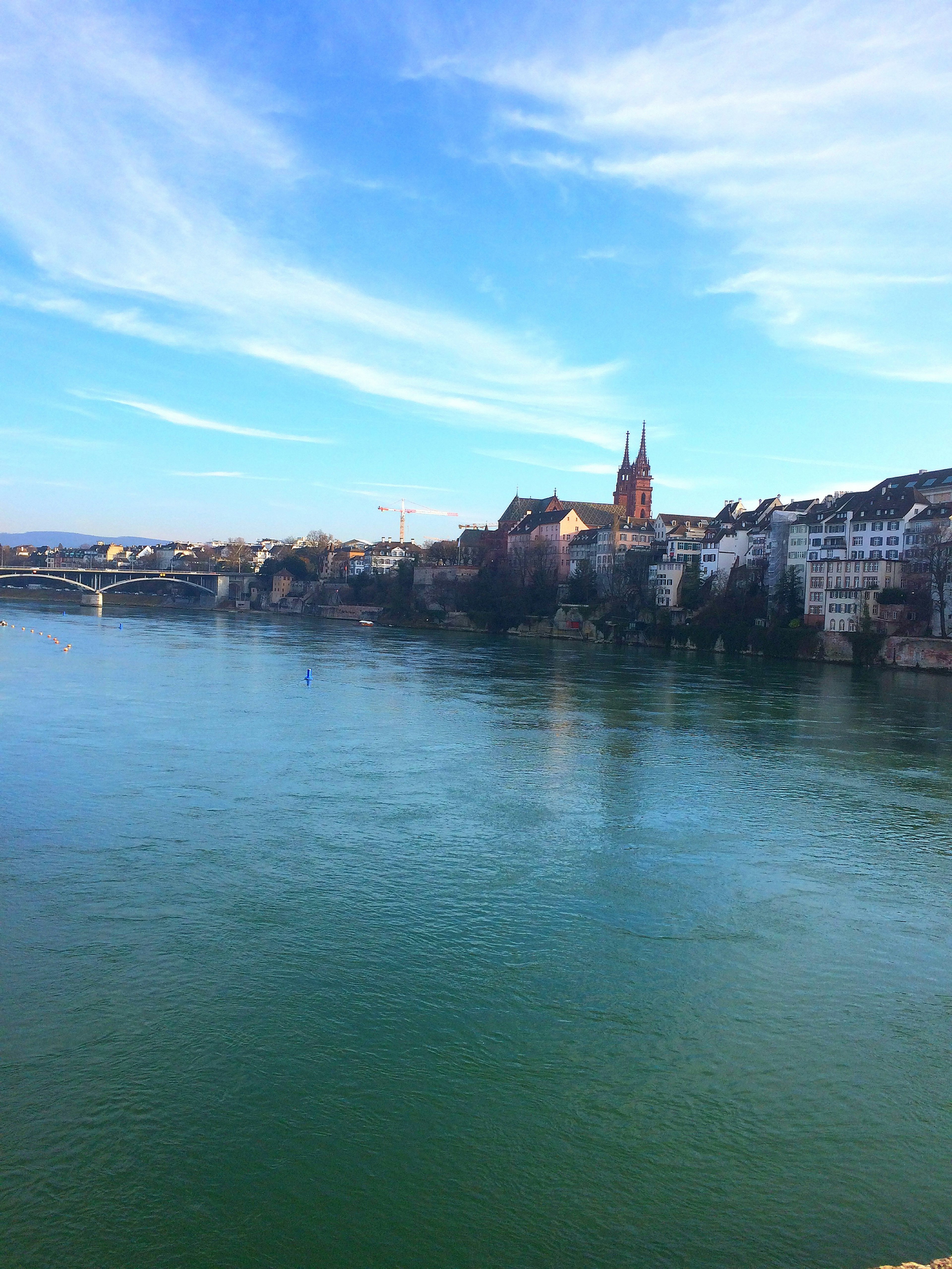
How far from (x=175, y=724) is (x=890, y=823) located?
599 inches

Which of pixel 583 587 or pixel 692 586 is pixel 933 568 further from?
pixel 583 587

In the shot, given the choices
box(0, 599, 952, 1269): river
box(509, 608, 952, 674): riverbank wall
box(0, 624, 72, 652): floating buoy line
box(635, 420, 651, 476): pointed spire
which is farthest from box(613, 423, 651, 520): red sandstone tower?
box(0, 599, 952, 1269): river

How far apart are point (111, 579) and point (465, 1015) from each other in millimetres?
96407

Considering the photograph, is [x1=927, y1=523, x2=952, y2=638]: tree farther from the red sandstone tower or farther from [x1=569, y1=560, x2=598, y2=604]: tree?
the red sandstone tower

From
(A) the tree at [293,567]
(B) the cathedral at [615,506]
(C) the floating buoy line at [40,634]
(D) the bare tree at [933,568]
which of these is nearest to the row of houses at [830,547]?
(D) the bare tree at [933,568]

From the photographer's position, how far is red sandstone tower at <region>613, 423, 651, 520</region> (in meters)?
103

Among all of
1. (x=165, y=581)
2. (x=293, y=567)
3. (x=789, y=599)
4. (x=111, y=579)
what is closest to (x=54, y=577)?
(x=111, y=579)

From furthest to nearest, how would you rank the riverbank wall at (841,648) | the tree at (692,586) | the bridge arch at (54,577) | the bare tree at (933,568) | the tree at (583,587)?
the bridge arch at (54,577)
the tree at (583,587)
the tree at (692,586)
the bare tree at (933,568)
the riverbank wall at (841,648)

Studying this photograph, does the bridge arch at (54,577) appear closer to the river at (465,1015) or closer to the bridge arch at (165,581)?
the bridge arch at (165,581)

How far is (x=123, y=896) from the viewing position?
418 inches

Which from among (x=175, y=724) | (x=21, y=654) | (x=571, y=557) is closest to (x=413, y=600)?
(x=571, y=557)

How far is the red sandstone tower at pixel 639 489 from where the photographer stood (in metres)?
103

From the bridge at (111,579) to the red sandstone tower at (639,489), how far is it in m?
42.7

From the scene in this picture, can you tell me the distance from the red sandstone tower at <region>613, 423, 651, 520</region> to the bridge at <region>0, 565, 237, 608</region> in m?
42.7
